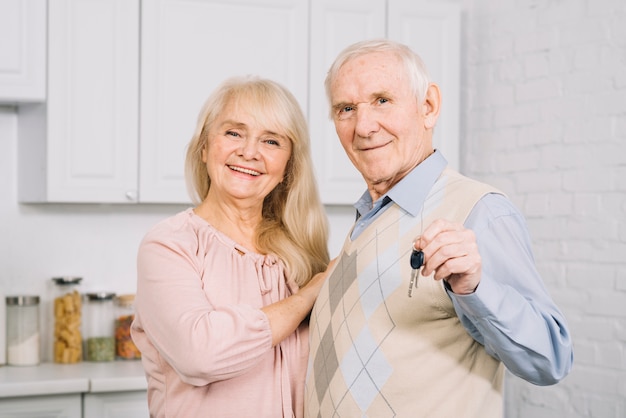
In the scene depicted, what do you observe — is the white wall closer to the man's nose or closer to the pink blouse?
the pink blouse

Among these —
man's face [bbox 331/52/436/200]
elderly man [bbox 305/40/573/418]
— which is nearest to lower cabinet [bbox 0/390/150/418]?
elderly man [bbox 305/40/573/418]

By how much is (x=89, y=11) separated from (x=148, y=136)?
0.51 m

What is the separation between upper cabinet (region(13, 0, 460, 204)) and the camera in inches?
122

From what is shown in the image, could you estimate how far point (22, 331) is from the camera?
322 centimetres

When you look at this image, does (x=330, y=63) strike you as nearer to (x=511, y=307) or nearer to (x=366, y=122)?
(x=366, y=122)

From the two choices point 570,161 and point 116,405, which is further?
point 570,161

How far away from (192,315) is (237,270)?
227 mm

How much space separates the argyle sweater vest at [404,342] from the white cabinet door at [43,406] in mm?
1644

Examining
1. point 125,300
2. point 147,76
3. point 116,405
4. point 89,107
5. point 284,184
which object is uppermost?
point 147,76

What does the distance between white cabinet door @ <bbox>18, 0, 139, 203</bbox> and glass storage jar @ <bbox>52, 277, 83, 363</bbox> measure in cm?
43

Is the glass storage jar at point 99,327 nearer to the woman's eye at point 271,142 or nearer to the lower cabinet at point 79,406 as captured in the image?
the lower cabinet at point 79,406

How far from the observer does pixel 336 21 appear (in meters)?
3.47

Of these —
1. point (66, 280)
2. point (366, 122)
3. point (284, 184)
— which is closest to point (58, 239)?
point (66, 280)

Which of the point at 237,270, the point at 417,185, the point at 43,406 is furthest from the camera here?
the point at 43,406
